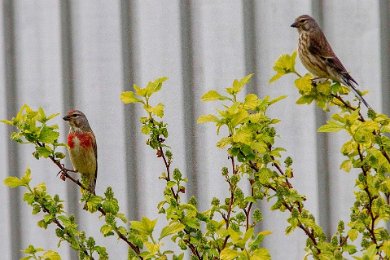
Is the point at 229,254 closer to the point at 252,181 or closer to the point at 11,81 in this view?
the point at 252,181

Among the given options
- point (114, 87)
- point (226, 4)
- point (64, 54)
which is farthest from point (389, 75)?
point (64, 54)

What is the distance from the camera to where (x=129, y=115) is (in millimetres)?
3537

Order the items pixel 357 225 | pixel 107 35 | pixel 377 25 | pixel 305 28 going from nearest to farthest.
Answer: pixel 357 225 < pixel 305 28 < pixel 377 25 < pixel 107 35

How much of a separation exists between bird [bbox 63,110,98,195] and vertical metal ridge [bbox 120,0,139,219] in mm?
277

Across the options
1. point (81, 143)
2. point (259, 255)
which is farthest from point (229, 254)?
point (81, 143)

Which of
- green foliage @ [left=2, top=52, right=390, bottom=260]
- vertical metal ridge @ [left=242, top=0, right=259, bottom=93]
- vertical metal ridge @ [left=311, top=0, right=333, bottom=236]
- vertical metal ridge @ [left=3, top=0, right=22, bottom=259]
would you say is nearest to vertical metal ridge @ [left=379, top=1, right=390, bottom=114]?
vertical metal ridge @ [left=311, top=0, right=333, bottom=236]

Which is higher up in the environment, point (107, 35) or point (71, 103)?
point (107, 35)

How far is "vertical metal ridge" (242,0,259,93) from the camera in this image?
336cm

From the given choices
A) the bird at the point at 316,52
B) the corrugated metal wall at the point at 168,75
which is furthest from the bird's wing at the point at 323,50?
the corrugated metal wall at the point at 168,75

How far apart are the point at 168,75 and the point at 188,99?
0.43 feet

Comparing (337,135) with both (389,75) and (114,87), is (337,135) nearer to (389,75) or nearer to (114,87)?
(389,75)

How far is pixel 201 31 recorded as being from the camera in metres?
3.44

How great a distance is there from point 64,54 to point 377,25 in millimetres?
1296

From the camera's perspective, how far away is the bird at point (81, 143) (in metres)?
3.23
